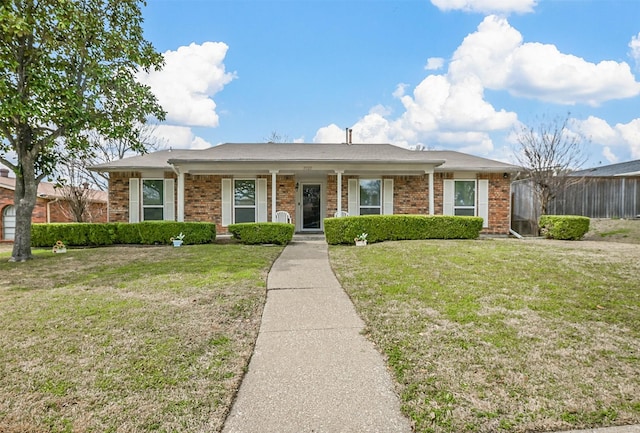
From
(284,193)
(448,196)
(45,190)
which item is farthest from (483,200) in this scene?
(45,190)

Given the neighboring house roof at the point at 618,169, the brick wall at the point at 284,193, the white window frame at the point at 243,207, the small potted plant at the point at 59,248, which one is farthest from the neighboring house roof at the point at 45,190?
the neighboring house roof at the point at 618,169

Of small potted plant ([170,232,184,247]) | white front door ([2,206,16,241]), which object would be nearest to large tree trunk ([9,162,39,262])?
small potted plant ([170,232,184,247])

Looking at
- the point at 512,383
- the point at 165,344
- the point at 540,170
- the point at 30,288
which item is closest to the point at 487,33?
the point at 540,170

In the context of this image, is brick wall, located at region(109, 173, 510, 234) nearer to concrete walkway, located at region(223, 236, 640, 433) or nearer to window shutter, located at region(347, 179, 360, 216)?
window shutter, located at region(347, 179, 360, 216)

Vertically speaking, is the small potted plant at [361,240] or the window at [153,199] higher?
the window at [153,199]

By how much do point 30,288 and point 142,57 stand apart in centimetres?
669

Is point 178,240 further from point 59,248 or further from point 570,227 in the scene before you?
point 570,227

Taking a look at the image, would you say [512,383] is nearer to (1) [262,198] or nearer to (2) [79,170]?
(1) [262,198]

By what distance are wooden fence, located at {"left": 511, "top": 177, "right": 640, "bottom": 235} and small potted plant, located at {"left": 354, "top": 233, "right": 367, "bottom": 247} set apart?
8623mm

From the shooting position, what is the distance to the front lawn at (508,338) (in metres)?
2.47

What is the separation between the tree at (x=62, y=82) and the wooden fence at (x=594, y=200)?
14.9 meters

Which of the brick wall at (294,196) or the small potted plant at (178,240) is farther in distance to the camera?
the brick wall at (294,196)

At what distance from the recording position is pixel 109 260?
8.36m

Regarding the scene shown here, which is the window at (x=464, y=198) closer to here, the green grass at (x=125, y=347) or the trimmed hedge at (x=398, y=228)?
the trimmed hedge at (x=398, y=228)
